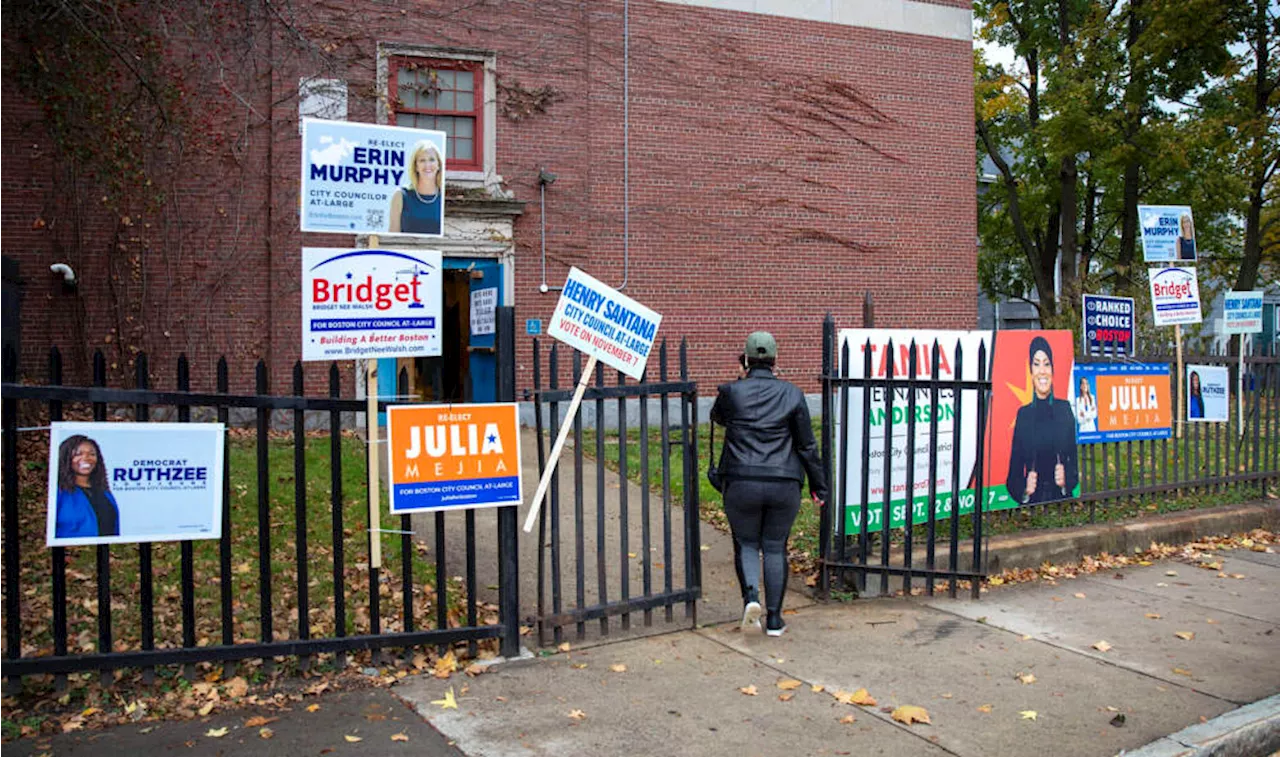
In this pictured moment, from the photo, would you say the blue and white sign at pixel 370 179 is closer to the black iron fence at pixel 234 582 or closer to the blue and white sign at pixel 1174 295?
the black iron fence at pixel 234 582

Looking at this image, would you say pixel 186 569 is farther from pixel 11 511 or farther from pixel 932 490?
pixel 932 490

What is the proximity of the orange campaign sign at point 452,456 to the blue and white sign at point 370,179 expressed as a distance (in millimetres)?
1016

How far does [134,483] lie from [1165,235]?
10.6 metres

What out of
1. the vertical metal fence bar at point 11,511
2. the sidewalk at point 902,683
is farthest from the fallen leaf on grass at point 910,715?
the vertical metal fence bar at point 11,511

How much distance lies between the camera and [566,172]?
617 inches

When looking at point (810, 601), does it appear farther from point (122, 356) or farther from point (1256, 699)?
point (122, 356)

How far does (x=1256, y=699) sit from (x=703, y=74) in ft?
42.8

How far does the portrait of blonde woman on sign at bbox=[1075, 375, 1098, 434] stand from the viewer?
892cm

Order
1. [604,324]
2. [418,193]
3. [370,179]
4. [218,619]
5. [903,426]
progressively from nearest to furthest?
[370,179], [418,193], [604,324], [218,619], [903,426]

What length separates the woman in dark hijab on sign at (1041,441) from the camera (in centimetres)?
830

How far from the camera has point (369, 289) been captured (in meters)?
5.50


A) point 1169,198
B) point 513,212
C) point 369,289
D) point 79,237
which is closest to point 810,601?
point 369,289

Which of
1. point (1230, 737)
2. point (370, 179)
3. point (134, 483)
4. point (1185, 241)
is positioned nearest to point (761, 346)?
point (370, 179)

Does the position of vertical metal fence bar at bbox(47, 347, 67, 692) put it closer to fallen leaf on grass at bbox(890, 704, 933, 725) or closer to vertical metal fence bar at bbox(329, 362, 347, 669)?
vertical metal fence bar at bbox(329, 362, 347, 669)
